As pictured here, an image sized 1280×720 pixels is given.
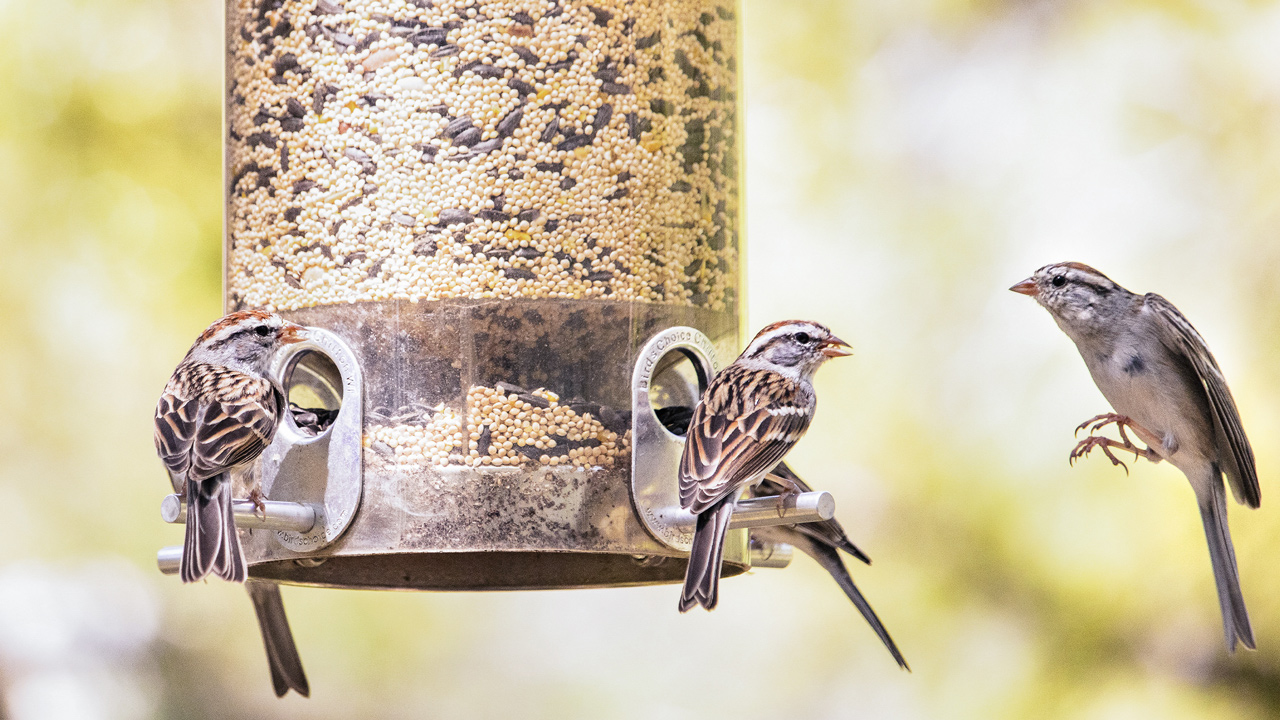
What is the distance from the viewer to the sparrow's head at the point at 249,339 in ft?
15.8

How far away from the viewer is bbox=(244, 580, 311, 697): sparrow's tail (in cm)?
581

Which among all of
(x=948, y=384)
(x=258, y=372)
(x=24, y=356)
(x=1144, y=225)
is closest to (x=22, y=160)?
(x=24, y=356)

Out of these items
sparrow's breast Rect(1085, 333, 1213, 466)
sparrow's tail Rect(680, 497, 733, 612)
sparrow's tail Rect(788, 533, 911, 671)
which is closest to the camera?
sparrow's tail Rect(680, 497, 733, 612)

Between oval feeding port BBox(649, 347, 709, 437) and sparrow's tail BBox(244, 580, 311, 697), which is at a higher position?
oval feeding port BBox(649, 347, 709, 437)

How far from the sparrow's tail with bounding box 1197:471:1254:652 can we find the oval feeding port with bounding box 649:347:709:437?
1.71 m

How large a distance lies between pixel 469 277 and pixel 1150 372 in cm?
227

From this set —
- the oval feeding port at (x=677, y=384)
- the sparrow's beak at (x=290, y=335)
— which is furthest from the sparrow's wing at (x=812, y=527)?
the sparrow's beak at (x=290, y=335)

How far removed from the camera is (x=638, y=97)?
5.05 m

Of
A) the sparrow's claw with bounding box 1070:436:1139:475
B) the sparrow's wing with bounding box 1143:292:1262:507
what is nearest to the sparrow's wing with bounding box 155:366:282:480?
the sparrow's claw with bounding box 1070:436:1139:475

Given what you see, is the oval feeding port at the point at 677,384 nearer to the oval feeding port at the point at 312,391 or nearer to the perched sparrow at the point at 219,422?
the oval feeding port at the point at 312,391

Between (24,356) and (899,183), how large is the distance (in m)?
→ 4.69

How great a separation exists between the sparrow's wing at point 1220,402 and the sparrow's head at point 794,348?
106cm

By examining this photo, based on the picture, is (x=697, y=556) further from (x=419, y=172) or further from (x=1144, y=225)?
(x=1144, y=225)

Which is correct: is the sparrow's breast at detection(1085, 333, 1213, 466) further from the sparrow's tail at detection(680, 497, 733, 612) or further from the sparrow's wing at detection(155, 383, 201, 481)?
the sparrow's wing at detection(155, 383, 201, 481)
